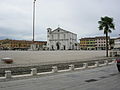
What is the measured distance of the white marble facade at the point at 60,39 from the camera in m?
124

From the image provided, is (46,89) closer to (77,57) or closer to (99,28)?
(77,57)

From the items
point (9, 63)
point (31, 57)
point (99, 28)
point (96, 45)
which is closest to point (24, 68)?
point (9, 63)

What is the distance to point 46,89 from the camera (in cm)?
1012

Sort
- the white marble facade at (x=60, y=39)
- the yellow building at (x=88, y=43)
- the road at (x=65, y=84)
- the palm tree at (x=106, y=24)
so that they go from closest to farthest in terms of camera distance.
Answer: the road at (x=65, y=84), the palm tree at (x=106, y=24), the white marble facade at (x=60, y=39), the yellow building at (x=88, y=43)

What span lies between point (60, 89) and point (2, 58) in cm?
2343

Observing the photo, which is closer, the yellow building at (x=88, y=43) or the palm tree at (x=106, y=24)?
the palm tree at (x=106, y=24)

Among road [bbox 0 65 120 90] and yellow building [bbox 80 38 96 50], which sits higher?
yellow building [bbox 80 38 96 50]

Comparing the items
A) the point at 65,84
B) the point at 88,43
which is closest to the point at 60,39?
the point at 88,43

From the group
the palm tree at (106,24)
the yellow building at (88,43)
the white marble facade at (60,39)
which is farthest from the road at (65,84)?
the yellow building at (88,43)

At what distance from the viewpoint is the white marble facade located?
124000mm

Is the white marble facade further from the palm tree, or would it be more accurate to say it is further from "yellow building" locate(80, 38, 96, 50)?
the palm tree

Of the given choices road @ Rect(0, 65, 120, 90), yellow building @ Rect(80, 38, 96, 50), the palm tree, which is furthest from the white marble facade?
road @ Rect(0, 65, 120, 90)

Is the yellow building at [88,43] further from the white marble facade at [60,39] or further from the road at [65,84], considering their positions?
the road at [65,84]

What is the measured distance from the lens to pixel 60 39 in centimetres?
12825
